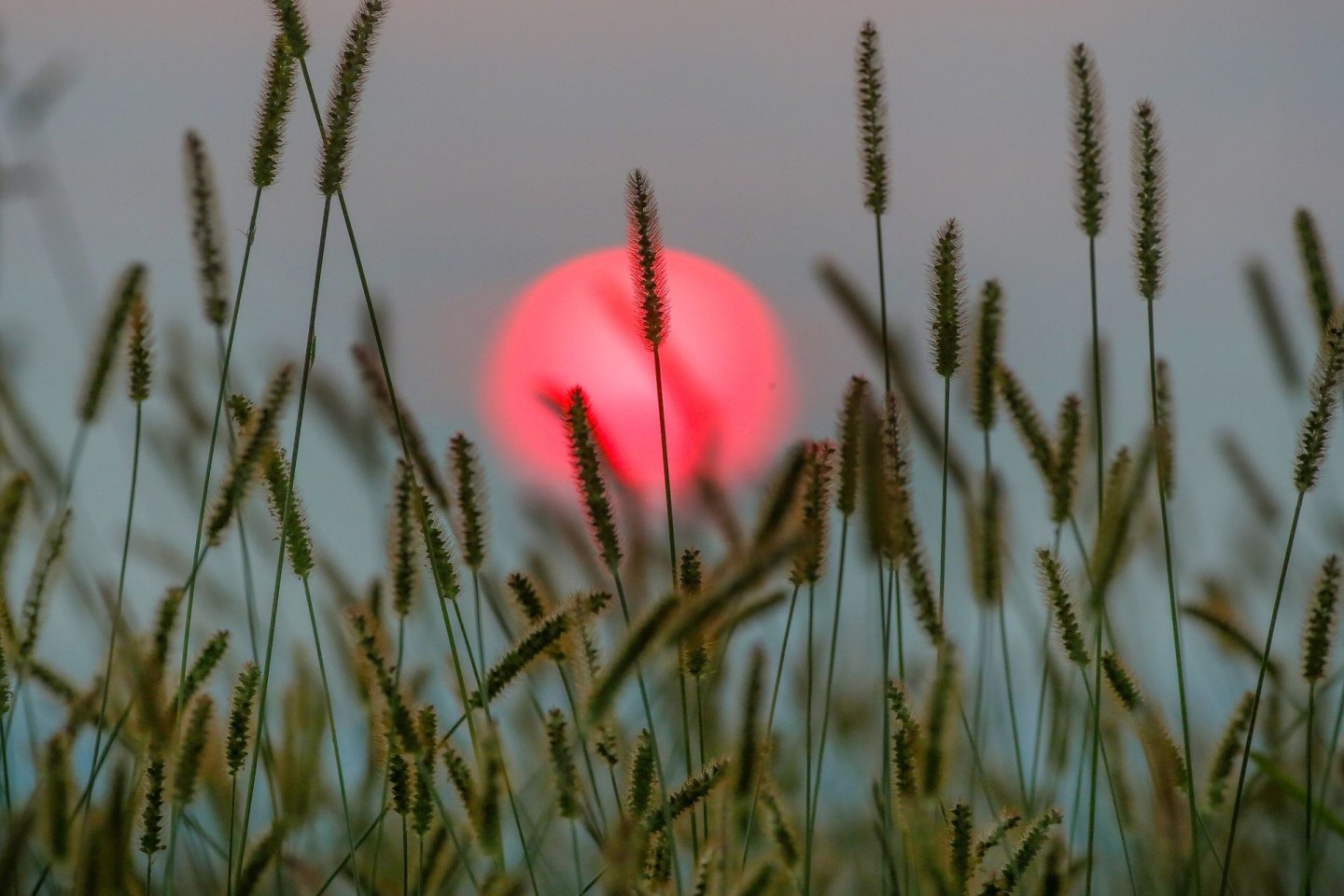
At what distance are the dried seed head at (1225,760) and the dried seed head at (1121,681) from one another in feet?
0.66

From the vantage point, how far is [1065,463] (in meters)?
2.31

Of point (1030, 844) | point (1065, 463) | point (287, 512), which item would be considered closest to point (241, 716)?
point (287, 512)

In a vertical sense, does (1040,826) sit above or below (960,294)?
below

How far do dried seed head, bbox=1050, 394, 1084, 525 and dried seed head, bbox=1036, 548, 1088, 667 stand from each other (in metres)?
0.40

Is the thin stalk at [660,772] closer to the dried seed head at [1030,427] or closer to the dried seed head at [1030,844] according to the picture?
the dried seed head at [1030,844]

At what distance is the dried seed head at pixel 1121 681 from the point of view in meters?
1.92

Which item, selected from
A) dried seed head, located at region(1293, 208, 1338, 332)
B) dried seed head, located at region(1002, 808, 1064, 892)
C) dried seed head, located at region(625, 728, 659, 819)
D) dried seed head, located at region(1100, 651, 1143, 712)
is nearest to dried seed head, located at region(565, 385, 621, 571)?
dried seed head, located at region(625, 728, 659, 819)

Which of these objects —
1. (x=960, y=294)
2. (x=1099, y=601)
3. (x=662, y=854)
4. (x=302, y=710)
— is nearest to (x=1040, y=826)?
(x=1099, y=601)

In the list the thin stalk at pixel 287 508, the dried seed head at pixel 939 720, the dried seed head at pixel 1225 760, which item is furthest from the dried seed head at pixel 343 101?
the dried seed head at pixel 1225 760

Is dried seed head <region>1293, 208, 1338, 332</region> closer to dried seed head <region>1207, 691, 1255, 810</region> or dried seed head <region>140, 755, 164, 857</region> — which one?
dried seed head <region>1207, 691, 1255, 810</region>

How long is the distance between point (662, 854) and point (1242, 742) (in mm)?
913

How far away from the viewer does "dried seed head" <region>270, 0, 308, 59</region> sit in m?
1.83

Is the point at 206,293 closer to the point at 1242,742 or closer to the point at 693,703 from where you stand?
the point at 693,703

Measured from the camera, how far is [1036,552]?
5.90ft
